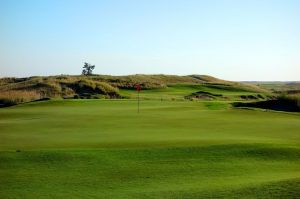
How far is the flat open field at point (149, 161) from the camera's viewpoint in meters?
10.1

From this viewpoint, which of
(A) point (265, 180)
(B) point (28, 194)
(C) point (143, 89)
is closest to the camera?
(B) point (28, 194)

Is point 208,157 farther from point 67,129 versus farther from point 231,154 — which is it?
point 67,129

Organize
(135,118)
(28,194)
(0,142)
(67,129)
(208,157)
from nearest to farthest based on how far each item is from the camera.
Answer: (28,194), (208,157), (0,142), (67,129), (135,118)

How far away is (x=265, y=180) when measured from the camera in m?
10.7

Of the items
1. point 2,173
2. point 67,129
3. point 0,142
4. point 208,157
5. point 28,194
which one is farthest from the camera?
point 67,129

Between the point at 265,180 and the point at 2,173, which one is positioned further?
the point at 2,173

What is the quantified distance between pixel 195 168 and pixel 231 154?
6.05 ft

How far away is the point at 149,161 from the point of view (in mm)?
12883

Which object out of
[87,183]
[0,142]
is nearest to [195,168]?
[87,183]

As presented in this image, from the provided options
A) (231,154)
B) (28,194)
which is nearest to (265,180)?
(231,154)

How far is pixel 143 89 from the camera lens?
66.9 meters

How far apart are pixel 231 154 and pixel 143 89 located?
175 ft

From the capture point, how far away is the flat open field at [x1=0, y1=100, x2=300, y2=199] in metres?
10.1

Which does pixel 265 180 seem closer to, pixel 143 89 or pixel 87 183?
pixel 87 183
